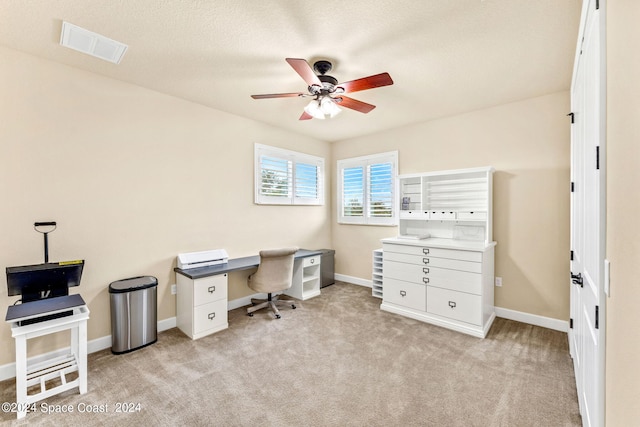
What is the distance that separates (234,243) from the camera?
3.94 meters

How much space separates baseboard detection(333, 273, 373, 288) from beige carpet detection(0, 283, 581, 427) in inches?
62.0

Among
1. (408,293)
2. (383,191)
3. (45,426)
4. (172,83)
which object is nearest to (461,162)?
(383,191)

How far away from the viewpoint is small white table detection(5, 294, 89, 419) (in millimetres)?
1922

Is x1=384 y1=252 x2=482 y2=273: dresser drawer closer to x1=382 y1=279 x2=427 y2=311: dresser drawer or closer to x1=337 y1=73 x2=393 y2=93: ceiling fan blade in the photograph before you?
x1=382 y1=279 x2=427 y2=311: dresser drawer

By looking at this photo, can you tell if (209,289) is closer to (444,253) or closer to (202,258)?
(202,258)

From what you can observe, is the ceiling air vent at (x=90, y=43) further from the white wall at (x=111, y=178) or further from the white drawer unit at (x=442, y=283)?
the white drawer unit at (x=442, y=283)

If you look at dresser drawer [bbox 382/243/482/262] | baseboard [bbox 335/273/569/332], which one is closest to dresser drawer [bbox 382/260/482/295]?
dresser drawer [bbox 382/243/482/262]

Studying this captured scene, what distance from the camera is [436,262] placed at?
10.9 ft

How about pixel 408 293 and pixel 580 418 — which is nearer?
pixel 580 418

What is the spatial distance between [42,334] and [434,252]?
3653 millimetres

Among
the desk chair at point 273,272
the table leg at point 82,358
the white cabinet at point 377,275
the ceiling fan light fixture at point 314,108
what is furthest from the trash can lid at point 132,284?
the white cabinet at point 377,275

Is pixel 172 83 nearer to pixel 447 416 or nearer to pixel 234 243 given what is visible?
pixel 234 243

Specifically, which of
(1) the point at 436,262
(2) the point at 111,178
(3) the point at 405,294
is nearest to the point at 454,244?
(1) the point at 436,262

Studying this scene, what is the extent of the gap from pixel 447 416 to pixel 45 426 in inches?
104
